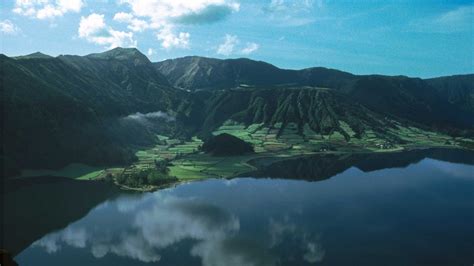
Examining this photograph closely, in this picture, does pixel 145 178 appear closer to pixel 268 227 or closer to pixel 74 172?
pixel 74 172

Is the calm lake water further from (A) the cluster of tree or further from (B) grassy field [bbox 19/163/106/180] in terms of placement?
(B) grassy field [bbox 19/163/106/180]

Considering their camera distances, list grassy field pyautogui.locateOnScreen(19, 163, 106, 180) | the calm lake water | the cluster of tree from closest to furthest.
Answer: the calm lake water < the cluster of tree < grassy field pyautogui.locateOnScreen(19, 163, 106, 180)

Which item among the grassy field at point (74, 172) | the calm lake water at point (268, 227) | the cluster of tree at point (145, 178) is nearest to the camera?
the calm lake water at point (268, 227)

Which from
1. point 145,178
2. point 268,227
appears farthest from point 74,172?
point 268,227

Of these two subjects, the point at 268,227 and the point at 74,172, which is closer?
the point at 268,227

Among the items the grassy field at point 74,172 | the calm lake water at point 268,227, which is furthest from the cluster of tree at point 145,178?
the grassy field at point 74,172

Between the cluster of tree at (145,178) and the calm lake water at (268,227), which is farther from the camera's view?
the cluster of tree at (145,178)

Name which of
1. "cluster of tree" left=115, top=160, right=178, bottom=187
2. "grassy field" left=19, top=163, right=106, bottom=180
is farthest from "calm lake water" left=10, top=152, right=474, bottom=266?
"grassy field" left=19, top=163, right=106, bottom=180

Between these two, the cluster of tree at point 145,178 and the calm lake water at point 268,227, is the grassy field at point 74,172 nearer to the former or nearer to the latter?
the cluster of tree at point 145,178

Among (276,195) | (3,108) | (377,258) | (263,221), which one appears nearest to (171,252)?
(263,221)
